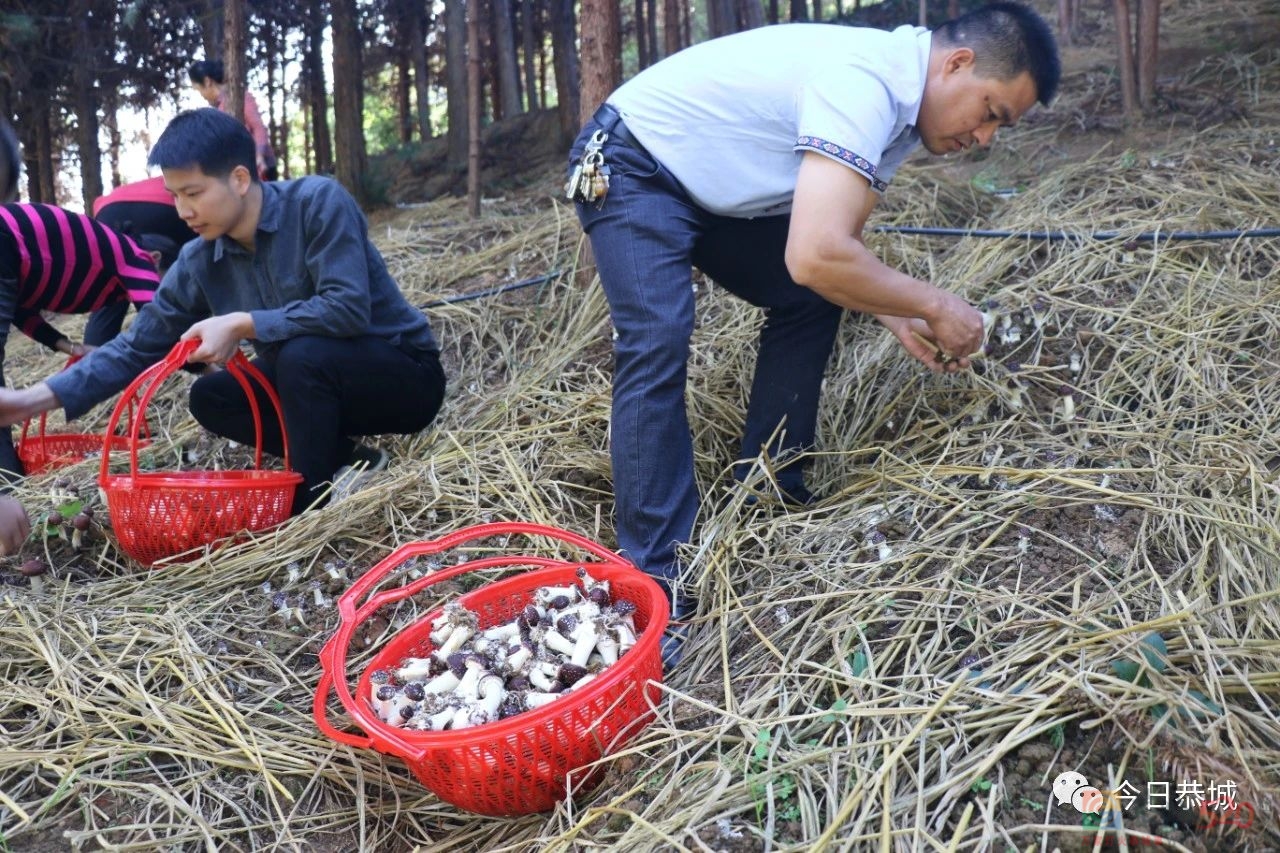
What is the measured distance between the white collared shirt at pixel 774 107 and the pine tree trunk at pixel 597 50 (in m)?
1.24

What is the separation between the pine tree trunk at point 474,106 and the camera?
444 centimetres

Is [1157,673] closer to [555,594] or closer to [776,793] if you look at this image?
[776,793]

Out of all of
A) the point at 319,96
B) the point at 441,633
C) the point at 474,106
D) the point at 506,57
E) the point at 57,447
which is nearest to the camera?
the point at 441,633

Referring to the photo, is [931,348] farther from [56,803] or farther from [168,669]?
[56,803]

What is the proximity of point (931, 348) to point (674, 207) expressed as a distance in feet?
1.99

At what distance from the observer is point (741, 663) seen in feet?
5.31

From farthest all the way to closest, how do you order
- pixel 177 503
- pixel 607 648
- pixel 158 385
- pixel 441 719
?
pixel 158 385, pixel 177 503, pixel 607 648, pixel 441 719

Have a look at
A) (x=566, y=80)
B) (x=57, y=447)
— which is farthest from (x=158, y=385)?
(x=566, y=80)

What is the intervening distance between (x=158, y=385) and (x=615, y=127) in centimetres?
133

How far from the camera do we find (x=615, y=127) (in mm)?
1947

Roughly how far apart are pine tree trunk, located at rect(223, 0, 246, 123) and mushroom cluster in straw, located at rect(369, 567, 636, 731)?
374 centimetres

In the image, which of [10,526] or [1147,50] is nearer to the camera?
[10,526]

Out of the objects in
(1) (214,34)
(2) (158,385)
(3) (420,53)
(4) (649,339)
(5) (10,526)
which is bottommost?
(5) (10,526)

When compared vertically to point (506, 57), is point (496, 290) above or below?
below
